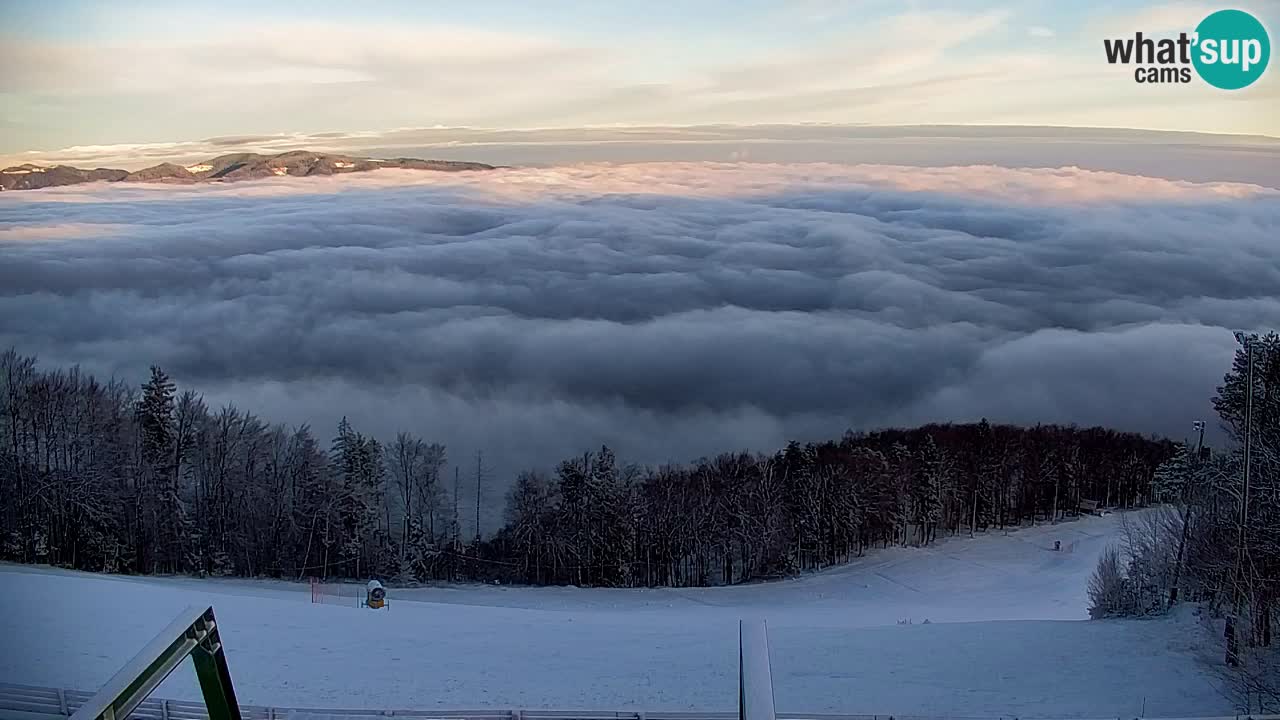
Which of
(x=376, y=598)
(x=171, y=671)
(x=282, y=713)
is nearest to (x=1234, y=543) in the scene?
(x=282, y=713)

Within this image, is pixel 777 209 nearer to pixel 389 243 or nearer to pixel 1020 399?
pixel 1020 399

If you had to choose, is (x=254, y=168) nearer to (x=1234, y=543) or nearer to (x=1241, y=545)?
(x=1234, y=543)

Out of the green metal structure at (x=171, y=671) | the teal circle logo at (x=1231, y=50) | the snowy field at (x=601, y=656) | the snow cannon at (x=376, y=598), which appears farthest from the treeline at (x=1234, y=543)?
the snow cannon at (x=376, y=598)

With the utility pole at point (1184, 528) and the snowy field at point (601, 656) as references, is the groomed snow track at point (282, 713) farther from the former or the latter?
the utility pole at point (1184, 528)

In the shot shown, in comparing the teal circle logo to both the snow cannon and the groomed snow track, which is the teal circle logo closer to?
the groomed snow track

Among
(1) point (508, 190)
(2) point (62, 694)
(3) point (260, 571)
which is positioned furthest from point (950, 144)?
(2) point (62, 694)

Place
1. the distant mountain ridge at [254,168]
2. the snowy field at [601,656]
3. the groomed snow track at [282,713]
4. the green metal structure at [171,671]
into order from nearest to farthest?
the green metal structure at [171,671]
the groomed snow track at [282,713]
the snowy field at [601,656]
the distant mountain ridge at [254,168]

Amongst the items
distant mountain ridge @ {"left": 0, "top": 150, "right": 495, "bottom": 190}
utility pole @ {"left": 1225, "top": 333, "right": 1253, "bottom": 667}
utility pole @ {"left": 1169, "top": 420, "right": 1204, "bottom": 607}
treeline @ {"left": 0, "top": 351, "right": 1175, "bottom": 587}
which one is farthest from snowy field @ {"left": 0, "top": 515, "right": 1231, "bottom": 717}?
distant mountain ridge @ {"left": 0, "top": 150, "right": 495, "bottom": 190}
